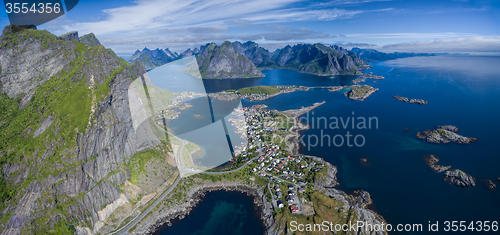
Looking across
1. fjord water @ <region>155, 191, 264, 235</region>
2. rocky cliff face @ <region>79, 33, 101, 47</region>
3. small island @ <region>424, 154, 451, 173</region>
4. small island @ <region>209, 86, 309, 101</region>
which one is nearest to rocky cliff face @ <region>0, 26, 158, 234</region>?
fjord water @ <region>155, 191, 264, 235</region>

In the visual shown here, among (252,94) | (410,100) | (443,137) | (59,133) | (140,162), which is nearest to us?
(59,133)

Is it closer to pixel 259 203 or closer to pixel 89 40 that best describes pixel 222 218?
pixel 259 203

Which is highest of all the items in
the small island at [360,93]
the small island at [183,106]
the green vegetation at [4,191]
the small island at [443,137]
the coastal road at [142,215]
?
the small island at [360,93]

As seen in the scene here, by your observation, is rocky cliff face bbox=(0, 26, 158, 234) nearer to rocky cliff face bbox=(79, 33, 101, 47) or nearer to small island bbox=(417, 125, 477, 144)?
small island bbox=(417, 125, 477, 144)

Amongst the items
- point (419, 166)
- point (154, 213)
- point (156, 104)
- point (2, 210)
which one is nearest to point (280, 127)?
point (419, 166)

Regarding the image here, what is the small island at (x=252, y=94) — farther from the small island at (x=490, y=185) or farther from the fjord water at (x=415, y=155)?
the small island at (x=490, y=185)

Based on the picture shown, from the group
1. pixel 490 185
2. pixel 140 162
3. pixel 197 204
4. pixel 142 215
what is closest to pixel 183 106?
pixel 140 162

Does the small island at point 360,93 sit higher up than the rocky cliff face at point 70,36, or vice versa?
the rocky cliff face at point 70,36

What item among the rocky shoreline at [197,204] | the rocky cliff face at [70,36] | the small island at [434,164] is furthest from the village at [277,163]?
the rocky cliff face at [70,36]

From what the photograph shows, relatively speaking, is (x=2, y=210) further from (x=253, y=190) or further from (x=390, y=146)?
(x=390, y=146)
